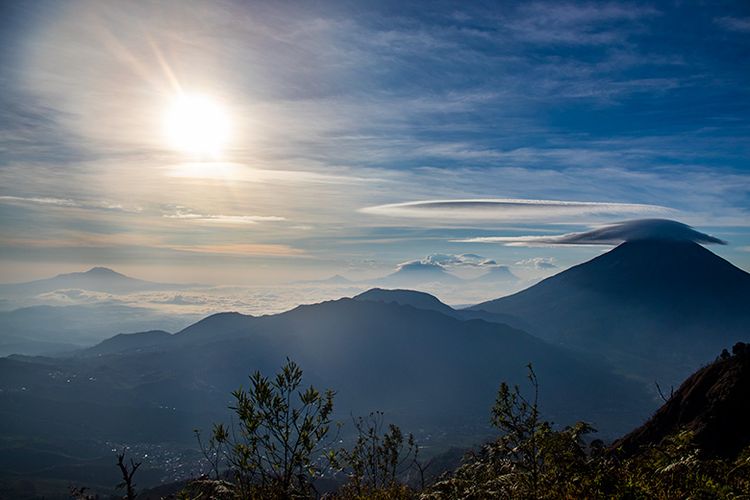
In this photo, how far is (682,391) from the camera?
62156 mm

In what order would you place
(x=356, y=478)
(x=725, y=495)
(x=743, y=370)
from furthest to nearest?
(x=743, y=370) → (x=356, y=478) → (x=725, y=495)

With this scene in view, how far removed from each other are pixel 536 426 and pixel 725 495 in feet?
15.7

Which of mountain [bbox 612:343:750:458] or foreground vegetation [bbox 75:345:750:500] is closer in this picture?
foreground vegetation [bbox 75:345:750:500]

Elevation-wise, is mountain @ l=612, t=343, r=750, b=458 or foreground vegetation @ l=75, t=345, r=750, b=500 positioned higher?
foreground vegetation @ l=75, t=345, r=750, b=500

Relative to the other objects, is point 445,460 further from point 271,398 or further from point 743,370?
point 271,398

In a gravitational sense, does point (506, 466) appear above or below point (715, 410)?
above

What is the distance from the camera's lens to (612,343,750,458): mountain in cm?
4250

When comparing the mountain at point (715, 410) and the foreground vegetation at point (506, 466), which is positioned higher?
the foreground vegetation at point (506, 466)

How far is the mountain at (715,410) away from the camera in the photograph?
4250 cm

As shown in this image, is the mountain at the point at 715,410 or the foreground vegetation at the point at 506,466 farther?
the mountain at the point at 715,410

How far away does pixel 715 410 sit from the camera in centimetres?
4766

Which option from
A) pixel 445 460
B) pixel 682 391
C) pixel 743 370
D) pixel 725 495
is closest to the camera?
pixel 725 495

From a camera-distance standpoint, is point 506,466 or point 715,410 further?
point 715,410

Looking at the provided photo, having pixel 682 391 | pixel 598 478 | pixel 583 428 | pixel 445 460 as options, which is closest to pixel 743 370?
pixel 682 391
